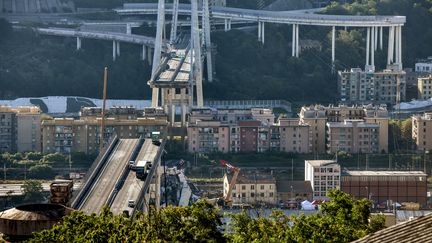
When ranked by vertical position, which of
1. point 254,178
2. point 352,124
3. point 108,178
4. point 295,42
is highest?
point 295,42

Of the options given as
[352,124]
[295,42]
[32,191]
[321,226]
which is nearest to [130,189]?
[32,191]

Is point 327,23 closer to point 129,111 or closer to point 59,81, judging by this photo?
point 59,81

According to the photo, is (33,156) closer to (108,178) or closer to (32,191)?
(32,191)

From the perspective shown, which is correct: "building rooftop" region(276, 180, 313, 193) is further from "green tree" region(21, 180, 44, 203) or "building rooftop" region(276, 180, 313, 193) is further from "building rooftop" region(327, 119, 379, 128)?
"building rooftop" region(327, 119, 379, 128)

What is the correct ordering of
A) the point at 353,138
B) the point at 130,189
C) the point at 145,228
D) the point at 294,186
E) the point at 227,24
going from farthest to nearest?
the point at 227,24 → the point at 353,138 → the point at 294,186 → the point at 130,189 → the point at 145,228

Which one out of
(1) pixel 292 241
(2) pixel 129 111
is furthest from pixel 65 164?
(1) pixel 292 241

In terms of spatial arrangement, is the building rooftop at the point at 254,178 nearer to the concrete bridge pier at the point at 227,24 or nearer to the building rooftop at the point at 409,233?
the concrete bridge pier at the point at 227,24

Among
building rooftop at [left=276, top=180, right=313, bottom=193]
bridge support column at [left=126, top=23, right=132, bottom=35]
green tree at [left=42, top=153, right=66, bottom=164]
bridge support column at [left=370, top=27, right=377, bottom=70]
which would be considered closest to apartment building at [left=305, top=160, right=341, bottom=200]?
building rooftop at [left=276, top=180, right=313, bottom=193]
